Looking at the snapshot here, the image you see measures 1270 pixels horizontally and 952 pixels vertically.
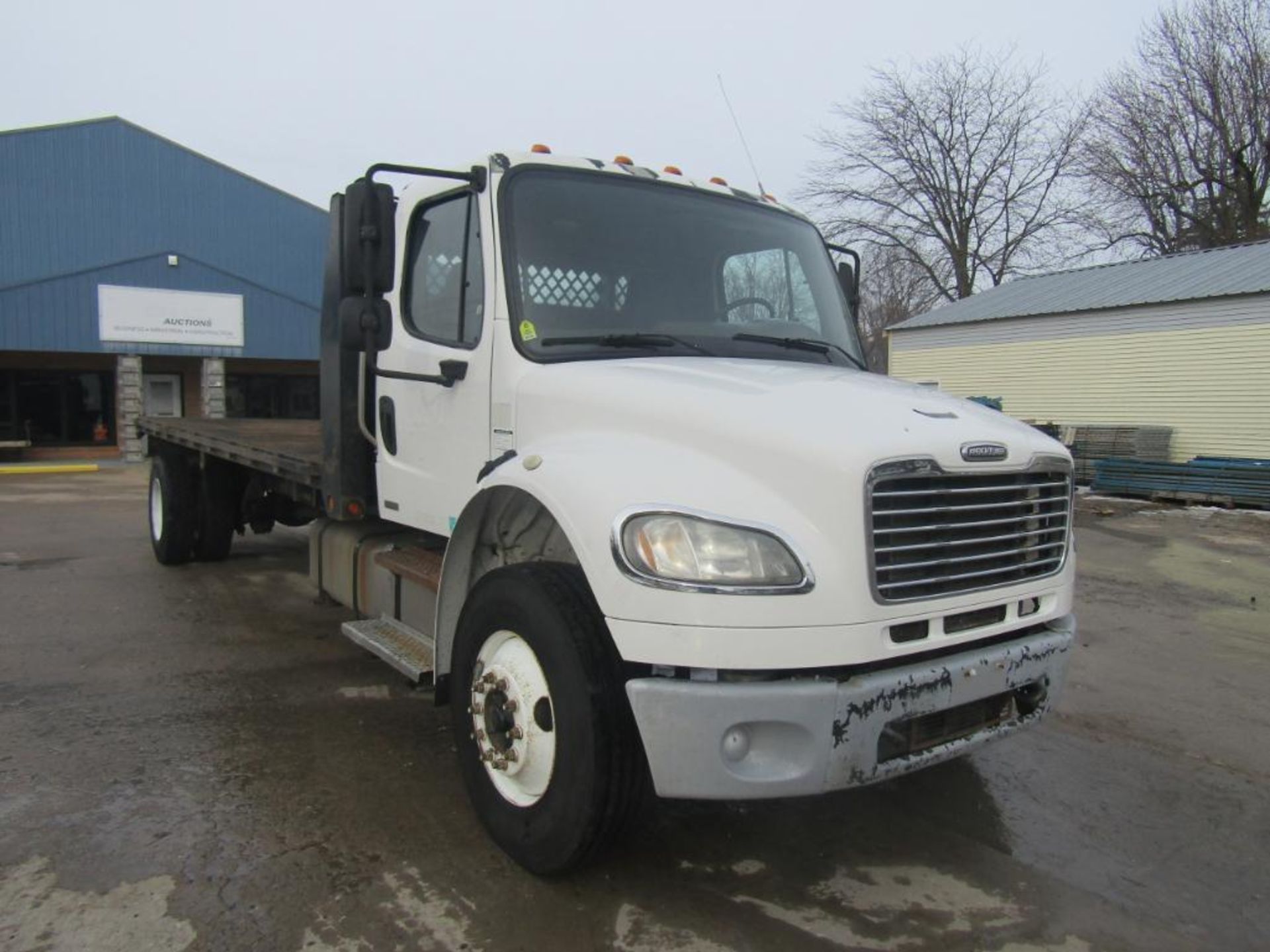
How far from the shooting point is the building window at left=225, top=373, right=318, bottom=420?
26.7 metres

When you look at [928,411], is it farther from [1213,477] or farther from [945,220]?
[945,220]

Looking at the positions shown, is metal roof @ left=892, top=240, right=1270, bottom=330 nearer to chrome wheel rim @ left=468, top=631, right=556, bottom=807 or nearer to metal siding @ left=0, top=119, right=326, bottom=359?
metal siding @ left=0, top=119, right=326, bottom=359

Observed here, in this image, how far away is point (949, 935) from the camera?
109 inches

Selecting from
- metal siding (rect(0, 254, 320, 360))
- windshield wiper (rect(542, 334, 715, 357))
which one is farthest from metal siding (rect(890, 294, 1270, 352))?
windshield wiper (rect(542, 334, 715, 357))

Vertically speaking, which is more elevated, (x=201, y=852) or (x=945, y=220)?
(x=945, y=220)

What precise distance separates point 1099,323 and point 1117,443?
13.1 feet

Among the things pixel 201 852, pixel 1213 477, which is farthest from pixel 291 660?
pixel 1213 477

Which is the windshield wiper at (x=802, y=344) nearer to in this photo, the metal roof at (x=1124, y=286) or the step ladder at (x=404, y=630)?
the step ladder at (x=404, y=630)

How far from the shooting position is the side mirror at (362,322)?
3.91 m

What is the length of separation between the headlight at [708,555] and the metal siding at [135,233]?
23910 millimetres

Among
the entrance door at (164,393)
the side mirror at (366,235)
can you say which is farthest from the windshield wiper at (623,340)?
the entrance door at (164,393)

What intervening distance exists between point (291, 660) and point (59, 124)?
22.7 m

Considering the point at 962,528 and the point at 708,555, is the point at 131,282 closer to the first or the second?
the point at 708,555

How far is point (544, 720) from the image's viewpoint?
2908mm
